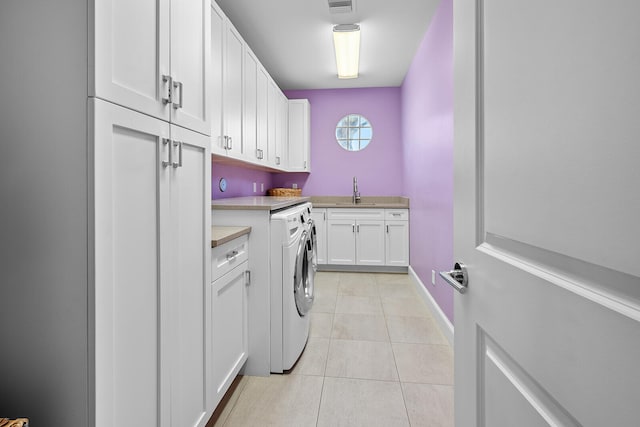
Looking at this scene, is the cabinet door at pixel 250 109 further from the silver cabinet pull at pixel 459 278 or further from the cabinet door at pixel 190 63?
the silver cabinet pull at pixel 459 278

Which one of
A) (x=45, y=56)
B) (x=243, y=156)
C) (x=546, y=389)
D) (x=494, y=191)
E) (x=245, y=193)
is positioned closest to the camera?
(x=546, y=389)

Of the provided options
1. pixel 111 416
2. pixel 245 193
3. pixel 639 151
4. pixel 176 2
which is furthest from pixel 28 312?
pixel 245 193

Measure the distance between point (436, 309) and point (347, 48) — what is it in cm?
248

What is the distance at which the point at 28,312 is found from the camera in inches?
31.0

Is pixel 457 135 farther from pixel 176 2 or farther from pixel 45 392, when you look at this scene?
→ pixel 45 392

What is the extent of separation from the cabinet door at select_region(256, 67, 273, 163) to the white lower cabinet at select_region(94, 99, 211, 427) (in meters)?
1.81

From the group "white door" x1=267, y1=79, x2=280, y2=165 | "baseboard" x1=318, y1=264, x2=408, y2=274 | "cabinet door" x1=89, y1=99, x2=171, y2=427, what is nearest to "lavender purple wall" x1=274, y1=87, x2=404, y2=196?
"baseboard" x1=318, y1=264, x2=408, y2=274

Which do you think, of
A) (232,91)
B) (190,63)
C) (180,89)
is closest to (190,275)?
(180,89)

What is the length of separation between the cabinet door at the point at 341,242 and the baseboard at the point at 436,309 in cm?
84

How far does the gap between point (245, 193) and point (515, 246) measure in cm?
330

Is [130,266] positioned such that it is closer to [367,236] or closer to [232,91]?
[232,91]

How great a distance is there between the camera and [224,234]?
5.32 ft

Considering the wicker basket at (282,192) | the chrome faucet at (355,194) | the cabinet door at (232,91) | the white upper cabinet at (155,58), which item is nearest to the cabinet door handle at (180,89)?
the white upper cabinet at (155,58)

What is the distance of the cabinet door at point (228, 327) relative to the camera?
1.50m
